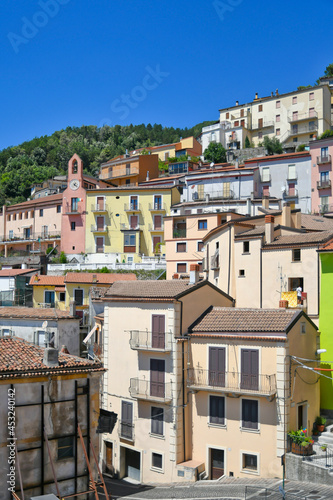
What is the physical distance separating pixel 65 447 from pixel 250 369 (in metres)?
11.2

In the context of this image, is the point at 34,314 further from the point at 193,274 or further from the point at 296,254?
the point at 296,254

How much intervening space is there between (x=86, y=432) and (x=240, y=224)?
68.7ft

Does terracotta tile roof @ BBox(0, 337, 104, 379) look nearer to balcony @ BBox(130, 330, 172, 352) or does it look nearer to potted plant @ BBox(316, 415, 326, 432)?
balcony @ BBox(130, 330, 172, 352)

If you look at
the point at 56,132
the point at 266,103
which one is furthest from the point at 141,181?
the point at 56,132

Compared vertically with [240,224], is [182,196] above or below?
above

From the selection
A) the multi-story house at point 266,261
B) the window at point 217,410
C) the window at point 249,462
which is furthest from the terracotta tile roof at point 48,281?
the window at point 249,462

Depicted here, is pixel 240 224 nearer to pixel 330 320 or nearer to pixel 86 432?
pixel 330 320

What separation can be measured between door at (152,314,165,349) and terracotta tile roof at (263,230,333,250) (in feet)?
27.9

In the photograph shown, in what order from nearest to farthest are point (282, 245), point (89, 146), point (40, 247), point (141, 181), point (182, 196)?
point (282, 245) → point (182, 196) → point (40, 247) → point (141, 181) → point (89, 146)

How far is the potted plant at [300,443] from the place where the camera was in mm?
26047

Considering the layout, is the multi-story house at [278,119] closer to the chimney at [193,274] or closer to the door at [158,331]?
the chimney at [193,274]

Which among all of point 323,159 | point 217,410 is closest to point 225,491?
point 217,410

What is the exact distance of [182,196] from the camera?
70.2 m

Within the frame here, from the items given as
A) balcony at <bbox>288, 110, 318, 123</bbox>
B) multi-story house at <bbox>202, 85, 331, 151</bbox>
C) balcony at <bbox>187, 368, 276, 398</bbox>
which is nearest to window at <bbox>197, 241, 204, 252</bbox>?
balcony at <bbox>187, 368, 276, 398</bbox>
